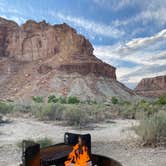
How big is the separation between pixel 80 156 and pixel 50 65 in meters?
75.9

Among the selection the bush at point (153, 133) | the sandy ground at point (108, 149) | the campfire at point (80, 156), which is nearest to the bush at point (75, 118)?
the sandy ground at point (108, 149)

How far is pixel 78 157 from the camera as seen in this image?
160 inches

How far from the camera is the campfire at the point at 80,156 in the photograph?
4055 mm

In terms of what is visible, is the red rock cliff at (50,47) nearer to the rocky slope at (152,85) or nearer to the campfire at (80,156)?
the rocky slope at (152,85)

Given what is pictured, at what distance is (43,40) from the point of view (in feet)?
313

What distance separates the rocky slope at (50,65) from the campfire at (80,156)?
57.1 m

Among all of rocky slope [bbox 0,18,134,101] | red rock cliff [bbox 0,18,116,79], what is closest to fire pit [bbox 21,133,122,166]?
rocky slope [bbox 0,18,134,101]

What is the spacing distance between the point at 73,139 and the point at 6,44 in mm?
97874

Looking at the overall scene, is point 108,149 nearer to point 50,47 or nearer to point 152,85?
point 50,47

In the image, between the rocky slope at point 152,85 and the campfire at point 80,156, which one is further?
the rocky slope at point 152,85

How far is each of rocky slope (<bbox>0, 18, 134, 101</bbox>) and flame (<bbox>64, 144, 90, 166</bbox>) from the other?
57.1m

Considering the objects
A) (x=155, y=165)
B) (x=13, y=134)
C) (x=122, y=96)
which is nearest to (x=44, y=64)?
(x=122, y=96)

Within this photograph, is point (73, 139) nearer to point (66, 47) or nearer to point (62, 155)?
point (62, 155)

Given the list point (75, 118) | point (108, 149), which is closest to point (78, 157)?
point (108, 149)
